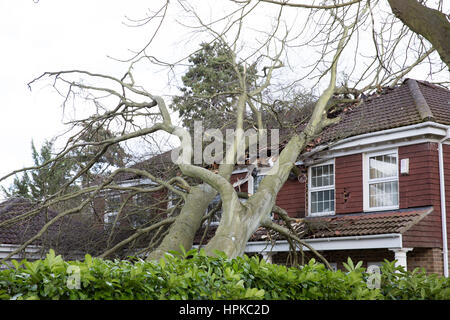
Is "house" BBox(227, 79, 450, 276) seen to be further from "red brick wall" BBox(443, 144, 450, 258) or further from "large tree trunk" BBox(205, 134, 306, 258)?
"large tree trunk" BBox(205, 134, 306, 258)

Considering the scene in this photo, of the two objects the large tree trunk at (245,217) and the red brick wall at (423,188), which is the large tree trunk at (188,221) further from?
the red brick wall at (423,188)

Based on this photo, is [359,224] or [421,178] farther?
[359,224]

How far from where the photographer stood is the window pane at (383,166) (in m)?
15.4

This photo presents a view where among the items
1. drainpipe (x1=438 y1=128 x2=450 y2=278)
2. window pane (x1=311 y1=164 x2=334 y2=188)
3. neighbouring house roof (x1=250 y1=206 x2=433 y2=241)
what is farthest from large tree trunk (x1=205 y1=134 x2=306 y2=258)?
window pane (x1=311 y1=164 x2=334 y2=188)

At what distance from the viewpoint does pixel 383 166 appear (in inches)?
619

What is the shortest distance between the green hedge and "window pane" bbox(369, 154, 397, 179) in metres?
9.49

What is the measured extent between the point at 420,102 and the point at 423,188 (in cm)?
Answer: 279

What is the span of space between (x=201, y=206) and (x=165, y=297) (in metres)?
7.69

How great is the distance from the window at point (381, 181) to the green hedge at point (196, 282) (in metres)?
9.32

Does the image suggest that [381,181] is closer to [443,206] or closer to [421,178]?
[421,178]

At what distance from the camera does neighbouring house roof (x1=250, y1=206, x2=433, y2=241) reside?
13875 millimetres

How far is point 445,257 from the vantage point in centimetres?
1409

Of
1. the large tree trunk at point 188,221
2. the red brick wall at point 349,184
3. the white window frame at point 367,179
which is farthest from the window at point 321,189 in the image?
the large tree trunk at point 188,221

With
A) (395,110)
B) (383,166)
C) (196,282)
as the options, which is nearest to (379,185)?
(383,166)
